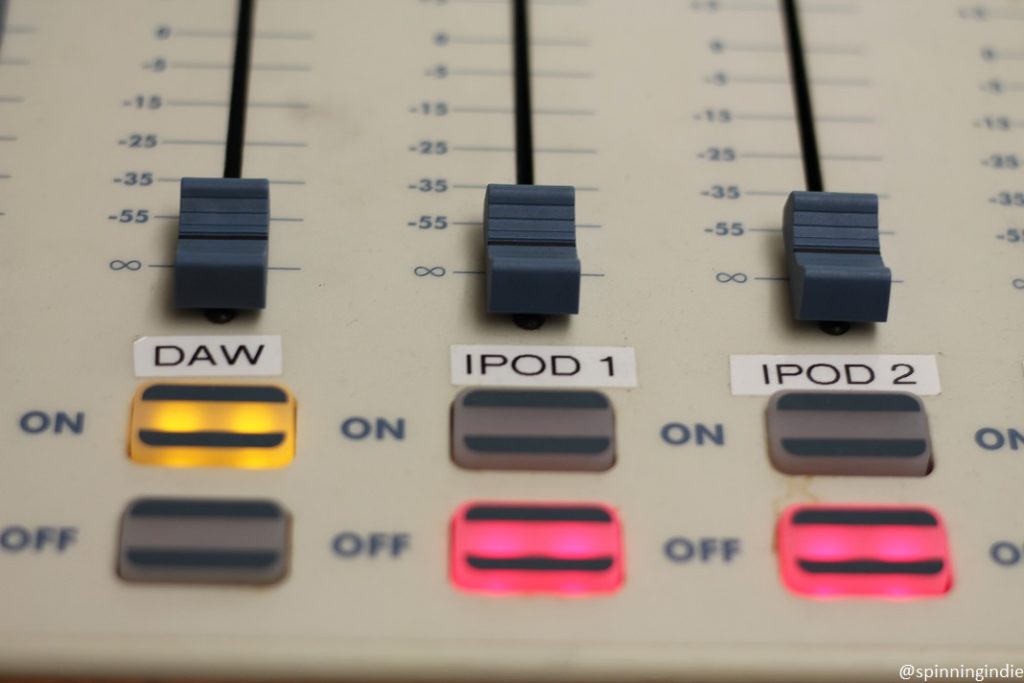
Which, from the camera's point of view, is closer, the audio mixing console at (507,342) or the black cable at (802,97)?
the audio mixing console at (507,342)

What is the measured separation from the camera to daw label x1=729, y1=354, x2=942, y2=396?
0.94 meters

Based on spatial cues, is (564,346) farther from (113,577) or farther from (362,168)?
(113,577)

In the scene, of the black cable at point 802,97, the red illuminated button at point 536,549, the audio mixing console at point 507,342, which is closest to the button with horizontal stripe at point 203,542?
the audio mixing console at point 507,342

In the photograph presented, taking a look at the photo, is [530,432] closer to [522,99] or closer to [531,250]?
[531,250]

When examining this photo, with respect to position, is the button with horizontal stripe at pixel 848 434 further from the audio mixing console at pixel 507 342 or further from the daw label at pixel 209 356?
the daw label at pixel 209 356

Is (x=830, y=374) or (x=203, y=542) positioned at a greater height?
(x=830, y=374)

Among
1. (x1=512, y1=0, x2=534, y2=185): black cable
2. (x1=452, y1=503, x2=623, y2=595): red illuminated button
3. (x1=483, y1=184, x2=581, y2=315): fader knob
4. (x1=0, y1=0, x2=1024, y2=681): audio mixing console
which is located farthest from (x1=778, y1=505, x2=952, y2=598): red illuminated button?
(x1=512, y1=0, x2=534, y2=185): black cable

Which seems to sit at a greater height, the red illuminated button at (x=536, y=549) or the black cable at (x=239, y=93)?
the black cable at (x=239, y=93)

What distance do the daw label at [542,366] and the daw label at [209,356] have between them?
13 cm

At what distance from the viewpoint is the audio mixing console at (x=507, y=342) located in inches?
33.7

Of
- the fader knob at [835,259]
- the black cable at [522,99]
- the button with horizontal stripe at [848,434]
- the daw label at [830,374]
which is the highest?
the black cable at [522,99]

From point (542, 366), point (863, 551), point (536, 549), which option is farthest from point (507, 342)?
point (863, 551)

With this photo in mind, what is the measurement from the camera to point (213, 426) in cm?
90

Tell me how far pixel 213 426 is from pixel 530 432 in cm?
22
